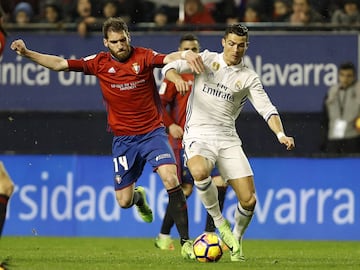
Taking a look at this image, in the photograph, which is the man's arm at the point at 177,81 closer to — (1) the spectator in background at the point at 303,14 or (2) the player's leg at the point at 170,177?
(2) the player's leg at the point at 170,177

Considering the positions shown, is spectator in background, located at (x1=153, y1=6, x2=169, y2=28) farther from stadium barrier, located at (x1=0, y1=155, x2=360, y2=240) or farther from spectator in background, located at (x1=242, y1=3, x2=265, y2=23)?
stadium barrier, located at (x1=0, y1=155, x2=360, y2=240)

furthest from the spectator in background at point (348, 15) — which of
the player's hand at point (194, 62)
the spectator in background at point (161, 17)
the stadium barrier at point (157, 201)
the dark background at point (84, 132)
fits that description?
the player's hand at point (194, 62)

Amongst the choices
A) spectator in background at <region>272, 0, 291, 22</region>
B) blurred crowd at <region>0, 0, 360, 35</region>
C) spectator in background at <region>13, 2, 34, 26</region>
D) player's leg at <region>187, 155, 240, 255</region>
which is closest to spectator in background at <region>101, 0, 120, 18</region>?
blurred crowd at <region>0, 0, 360, 35</region>

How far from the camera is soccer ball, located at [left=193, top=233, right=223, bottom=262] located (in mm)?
10680

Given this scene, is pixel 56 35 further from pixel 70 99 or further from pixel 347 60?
pixel 347 60

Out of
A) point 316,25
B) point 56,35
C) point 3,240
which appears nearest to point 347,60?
point 316,25

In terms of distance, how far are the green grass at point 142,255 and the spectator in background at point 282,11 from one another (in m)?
3.59

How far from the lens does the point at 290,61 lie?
16.8m

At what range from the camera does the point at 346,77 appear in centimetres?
1614

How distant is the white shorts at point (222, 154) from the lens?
1120 centimetres

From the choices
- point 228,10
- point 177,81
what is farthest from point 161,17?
point 177,81

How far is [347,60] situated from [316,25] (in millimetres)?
653

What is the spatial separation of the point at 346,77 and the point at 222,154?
528 centimetres

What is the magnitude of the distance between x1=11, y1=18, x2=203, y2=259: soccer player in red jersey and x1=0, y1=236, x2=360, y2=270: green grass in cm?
70
